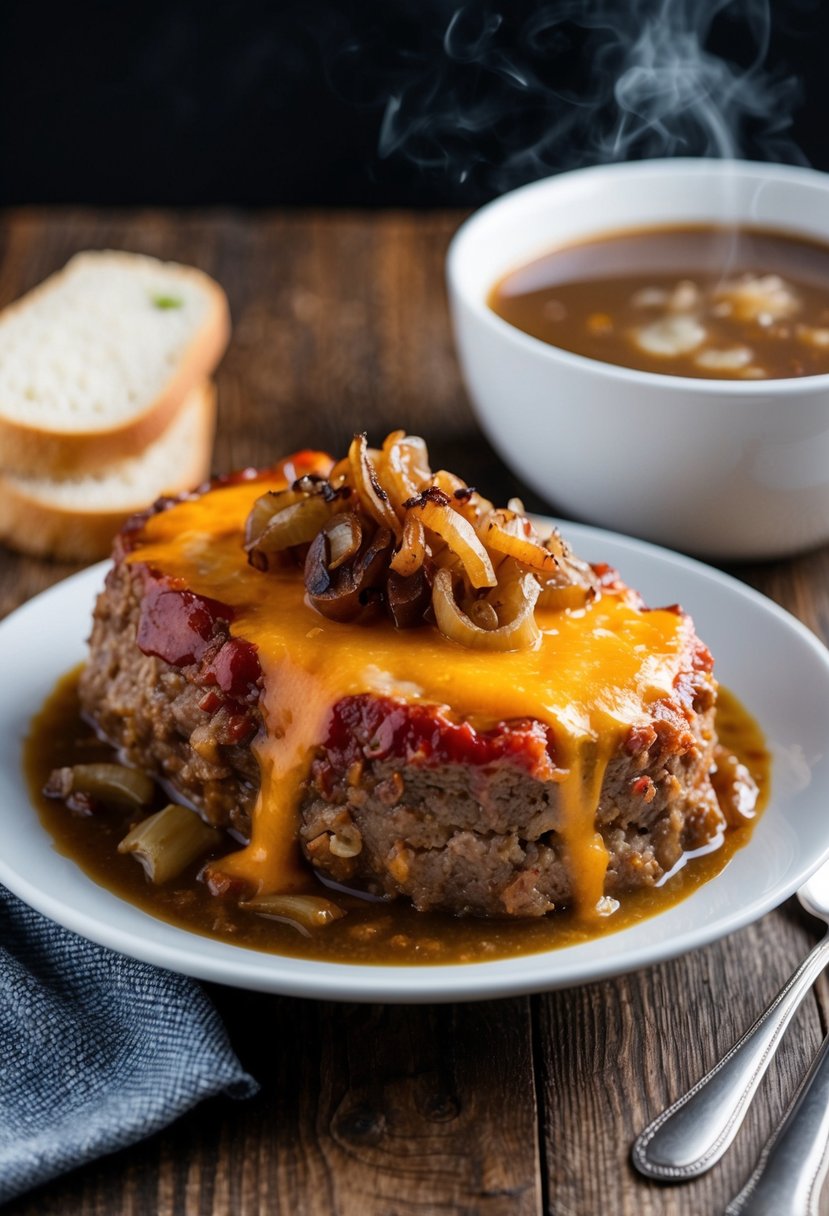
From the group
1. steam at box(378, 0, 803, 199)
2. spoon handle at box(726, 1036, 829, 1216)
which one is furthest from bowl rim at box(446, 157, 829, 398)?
spoon handle at box(726, 1036, 829, 1216)

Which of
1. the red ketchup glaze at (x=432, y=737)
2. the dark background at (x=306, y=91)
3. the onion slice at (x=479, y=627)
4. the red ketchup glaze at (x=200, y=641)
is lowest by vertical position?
the dark background at (x=306, y=91)

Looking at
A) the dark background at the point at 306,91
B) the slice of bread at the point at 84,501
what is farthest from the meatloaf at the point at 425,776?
the dark background at the point at 306,91

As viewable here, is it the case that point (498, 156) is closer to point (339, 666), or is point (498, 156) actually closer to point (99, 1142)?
point (339, 666)

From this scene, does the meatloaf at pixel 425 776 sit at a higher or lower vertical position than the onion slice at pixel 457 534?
lower

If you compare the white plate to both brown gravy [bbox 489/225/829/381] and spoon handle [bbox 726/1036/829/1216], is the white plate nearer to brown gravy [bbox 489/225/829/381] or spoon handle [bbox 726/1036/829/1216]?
spoon handle [bbox 726/1036/829/1216]

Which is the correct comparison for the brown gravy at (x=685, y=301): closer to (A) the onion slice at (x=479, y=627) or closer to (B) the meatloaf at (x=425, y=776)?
(B) the meatloaf at (x=425, y=776)
